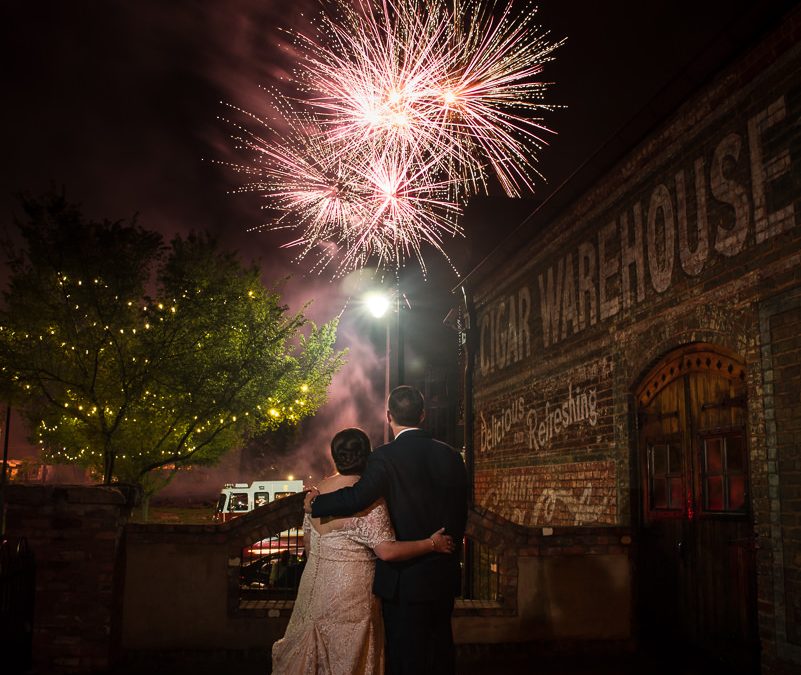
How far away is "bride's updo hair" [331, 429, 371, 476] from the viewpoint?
426 centimetres

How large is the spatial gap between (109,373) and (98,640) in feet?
48.6

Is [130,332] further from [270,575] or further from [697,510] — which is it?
[697,510]

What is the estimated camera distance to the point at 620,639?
25.9ft

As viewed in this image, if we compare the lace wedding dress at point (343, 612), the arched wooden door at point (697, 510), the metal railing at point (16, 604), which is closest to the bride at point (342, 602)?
the lace wedding dress at point (343, 612)

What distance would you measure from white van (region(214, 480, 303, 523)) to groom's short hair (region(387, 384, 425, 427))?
68.7ft

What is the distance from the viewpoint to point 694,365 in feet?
26.0

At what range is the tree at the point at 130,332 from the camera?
17.7 meters

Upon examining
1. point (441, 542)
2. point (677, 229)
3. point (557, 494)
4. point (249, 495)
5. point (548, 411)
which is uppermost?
point (677, 229)

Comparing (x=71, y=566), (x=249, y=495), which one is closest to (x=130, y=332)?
(x=249, y=495)

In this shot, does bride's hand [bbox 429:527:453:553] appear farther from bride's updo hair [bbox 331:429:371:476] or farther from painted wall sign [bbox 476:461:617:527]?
painted wall sign [bbox 476:461:617:527]

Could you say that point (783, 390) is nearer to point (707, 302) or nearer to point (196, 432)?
point (707, 302)

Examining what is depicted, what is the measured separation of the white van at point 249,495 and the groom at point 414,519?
68.9 feet

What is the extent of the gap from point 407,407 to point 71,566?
4.16 m

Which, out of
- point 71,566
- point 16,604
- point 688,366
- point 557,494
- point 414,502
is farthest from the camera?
point 557,494
